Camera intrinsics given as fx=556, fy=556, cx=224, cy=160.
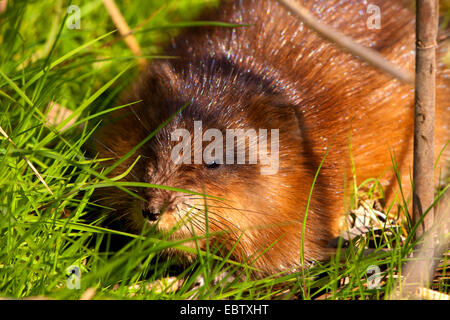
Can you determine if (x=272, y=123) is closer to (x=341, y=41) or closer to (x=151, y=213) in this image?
(x=341, y=41)

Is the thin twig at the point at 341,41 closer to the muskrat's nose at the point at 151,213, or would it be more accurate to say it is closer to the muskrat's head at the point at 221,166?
the muskrat's head at the point at 221,166

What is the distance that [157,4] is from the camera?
6.11m

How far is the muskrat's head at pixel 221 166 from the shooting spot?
10.9 ft

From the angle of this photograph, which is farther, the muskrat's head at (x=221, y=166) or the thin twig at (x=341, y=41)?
the muskrat's head at (x=221, y=166)

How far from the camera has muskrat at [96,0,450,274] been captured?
11.2 ft

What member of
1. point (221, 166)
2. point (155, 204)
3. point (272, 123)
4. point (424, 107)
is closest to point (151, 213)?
point (155, 204)

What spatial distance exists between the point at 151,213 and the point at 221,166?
1.85 ft

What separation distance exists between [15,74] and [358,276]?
2.62 m

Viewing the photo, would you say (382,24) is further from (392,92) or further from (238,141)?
(238,141)

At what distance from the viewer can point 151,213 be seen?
3.16 metres

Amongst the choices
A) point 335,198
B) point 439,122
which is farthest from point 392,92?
point 335,198

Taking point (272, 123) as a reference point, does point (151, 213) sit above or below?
below

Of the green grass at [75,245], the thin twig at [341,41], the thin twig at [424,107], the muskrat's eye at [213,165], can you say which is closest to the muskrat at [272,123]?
the muskrat's eye at [213,165]

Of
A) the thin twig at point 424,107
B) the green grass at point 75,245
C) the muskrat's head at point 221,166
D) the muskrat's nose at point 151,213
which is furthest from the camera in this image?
the muskrat's head at point 221,166
